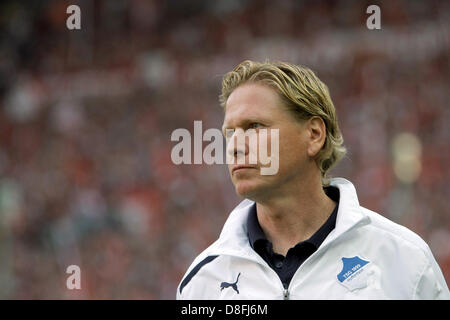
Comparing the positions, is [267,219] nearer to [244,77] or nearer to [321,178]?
[321,178]

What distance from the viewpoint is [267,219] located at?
246 centimetres

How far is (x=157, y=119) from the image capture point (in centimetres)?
1310

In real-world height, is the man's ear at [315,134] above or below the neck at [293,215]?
above

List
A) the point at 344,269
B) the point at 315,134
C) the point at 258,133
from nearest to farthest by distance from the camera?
the point at 344,269, the point at 258,133, the point at 315,134

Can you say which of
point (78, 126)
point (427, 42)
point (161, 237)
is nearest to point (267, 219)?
point (161, 237)

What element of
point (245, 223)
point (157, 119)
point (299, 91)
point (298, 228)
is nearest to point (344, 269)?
point (298, 228)

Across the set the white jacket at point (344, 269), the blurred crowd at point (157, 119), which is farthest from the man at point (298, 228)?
the blurred crowd at point (157, 119)

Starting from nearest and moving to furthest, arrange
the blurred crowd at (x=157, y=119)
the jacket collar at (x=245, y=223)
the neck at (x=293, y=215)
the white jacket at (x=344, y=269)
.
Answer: the white jacket at (x=344, y=269) → the jacket collar at (x=245, y=223) → the neck at (x=293, y=215) → the blurred crowd at (x=157, y=119)

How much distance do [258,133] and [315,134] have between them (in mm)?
231

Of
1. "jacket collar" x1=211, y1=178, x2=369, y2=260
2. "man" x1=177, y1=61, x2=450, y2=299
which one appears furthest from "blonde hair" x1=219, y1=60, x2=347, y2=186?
"jacket collar" x1=211, y1=178, x2=369, y2=260

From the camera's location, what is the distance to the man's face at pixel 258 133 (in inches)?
91.7

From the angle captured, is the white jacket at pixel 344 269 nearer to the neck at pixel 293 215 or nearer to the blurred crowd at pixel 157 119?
the neck at pixel 293 215

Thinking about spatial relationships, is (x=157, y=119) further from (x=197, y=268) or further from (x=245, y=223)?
(x=197, y=268)

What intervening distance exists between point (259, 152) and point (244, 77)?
275 mm
